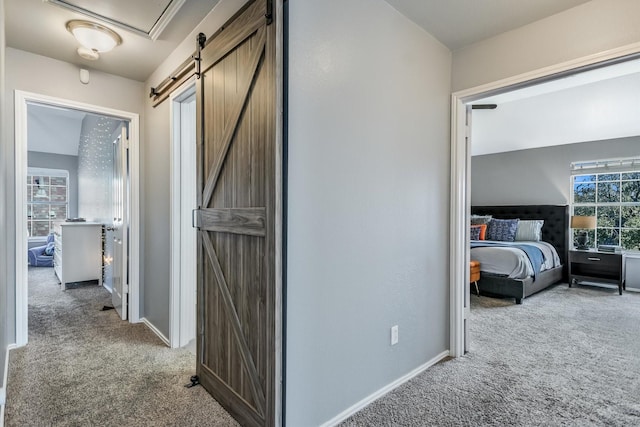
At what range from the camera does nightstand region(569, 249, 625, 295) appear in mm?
4562

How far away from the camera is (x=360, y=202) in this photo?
1.85 m

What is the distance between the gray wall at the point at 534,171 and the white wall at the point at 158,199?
5.91 meters

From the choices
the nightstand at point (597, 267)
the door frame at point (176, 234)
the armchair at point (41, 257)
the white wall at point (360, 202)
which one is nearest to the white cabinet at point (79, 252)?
the armchair at point (41, 257)

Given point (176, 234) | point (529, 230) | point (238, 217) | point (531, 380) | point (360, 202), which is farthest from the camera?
point (529, 230)

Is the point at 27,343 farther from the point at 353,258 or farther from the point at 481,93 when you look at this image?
the point at 481,93

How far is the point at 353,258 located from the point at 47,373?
7.41 ft

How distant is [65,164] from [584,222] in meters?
9.77

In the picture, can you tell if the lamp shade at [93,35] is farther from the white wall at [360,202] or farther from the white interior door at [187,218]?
the white wall at [360,202]

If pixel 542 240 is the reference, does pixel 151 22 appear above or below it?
above

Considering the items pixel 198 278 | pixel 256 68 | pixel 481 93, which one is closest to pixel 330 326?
pixel 198 278

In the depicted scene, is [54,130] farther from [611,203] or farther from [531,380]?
[611,203]

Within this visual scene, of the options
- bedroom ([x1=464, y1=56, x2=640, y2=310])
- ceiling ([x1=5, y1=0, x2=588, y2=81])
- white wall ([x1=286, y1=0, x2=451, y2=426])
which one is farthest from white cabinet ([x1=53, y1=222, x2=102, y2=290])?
bedroom ([x1=464, y1=56, x2=640, y2=310])

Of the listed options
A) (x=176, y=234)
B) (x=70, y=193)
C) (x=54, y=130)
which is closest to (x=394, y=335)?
(x=176, y=234)

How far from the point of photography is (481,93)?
2.39 meters
